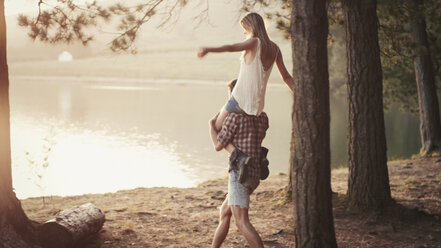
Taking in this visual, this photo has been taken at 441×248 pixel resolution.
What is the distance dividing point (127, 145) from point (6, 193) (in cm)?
1751

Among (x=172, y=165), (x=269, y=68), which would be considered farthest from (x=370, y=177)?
(x=172, y=165)

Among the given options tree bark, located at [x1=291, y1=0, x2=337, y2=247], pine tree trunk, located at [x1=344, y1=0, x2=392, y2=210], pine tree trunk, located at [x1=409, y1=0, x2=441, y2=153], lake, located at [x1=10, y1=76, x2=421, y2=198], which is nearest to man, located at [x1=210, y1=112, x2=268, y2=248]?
tree bark, located at [x1=291, y1=0, x2=337, y2=247]

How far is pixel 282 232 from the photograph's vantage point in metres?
5.79

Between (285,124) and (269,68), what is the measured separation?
25.5m

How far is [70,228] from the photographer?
16.4 ft

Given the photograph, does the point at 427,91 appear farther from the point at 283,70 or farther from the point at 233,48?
the point at 233,48

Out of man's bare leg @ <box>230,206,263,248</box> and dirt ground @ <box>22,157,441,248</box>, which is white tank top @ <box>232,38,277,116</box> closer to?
man's bare leg @ <box>230,206,263,248</box>

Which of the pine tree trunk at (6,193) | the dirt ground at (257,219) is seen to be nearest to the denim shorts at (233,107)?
the dirt ground at (257,219)

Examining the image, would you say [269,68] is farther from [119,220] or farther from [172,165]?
[172,165]

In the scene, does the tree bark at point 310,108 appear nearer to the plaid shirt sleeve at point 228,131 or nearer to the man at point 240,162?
the man at point 240,162

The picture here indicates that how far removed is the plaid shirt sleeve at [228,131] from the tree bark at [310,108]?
1.67ft

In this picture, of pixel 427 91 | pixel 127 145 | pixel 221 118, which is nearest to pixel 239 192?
pixel 221 118

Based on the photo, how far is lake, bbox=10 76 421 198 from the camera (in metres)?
14.8

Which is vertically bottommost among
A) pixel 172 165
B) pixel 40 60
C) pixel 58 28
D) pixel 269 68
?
pixel 172 165
